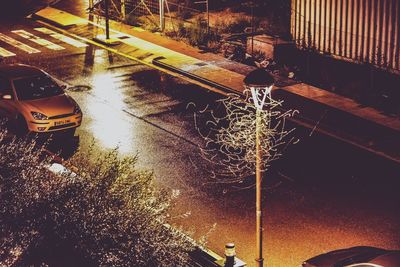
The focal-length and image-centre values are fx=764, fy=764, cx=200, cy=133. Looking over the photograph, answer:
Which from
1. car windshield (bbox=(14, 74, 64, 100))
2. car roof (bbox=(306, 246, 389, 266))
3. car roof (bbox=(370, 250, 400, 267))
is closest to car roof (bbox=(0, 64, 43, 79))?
car windshield (bbox=(14, 74, 64, 100))

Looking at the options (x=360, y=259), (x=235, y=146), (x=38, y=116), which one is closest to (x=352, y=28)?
(x=235, y=146)

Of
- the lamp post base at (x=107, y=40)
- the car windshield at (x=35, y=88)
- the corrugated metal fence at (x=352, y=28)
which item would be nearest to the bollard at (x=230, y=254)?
the car windshield at (x=35, y=88)

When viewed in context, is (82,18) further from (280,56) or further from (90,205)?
(90,205)

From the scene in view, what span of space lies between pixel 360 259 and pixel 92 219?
381cm

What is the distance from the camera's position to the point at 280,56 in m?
24.2

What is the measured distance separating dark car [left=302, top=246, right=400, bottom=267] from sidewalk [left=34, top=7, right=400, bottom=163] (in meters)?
6.19

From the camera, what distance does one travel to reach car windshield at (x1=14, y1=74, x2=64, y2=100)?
61.0ft

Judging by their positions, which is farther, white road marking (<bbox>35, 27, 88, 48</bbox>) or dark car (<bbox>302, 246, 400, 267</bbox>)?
white road marking (<bbox>35, 27, 88, 48</bbox>)

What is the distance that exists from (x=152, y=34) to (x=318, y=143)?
1271 centimetres

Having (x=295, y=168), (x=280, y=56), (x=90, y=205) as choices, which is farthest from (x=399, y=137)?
(x=90, y=205)

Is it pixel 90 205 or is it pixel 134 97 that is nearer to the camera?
pixel 90 205

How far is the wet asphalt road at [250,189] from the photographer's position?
13820 mm

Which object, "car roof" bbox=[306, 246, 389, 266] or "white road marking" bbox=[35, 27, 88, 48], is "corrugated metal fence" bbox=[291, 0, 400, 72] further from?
"car roof" bbox=[306, 246, 389, 266]

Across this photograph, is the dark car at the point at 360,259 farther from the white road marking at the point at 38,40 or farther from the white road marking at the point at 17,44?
the white road marking at the point at 38,40
